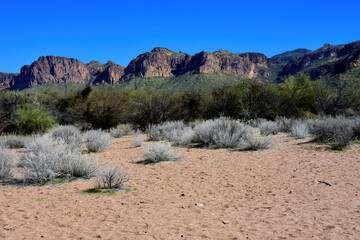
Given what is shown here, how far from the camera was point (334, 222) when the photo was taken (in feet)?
11.1

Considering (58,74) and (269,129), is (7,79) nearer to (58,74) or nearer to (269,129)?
(58,74)

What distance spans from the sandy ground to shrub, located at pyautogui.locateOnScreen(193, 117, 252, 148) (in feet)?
9.79

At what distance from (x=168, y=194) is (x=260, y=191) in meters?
1.77

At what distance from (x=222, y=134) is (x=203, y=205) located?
6.13 m

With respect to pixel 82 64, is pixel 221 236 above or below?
below

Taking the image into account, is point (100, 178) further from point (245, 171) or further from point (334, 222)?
point (334, 222)

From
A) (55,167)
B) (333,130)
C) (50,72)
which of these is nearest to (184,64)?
(50,72)

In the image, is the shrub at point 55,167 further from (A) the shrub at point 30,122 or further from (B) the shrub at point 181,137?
(A) the shrub at point 30,122

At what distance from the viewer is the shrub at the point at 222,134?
1005 centimetres

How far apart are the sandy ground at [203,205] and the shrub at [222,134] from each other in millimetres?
2986

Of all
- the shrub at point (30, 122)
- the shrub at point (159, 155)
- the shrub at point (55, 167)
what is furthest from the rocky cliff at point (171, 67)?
the shrub at point (55, 167)

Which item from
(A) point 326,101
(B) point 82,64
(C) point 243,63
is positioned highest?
(B) point 82,64

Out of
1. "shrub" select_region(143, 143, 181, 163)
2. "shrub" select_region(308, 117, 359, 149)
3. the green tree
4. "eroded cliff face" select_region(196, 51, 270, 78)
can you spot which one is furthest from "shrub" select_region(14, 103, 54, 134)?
"eroded cliff face" select_region(196, 51, 270, 78)

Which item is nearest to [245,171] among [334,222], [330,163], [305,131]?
[330,163]
